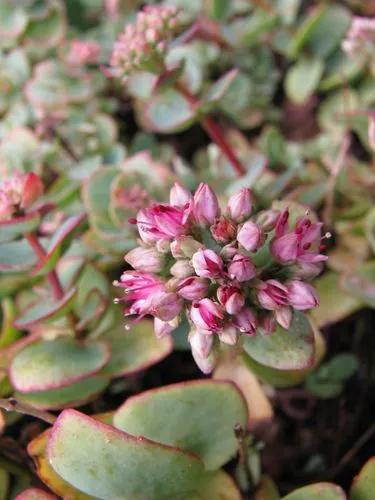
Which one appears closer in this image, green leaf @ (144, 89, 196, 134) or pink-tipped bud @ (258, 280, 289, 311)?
pink-tipped bud @ (258, 280, 289, 311)

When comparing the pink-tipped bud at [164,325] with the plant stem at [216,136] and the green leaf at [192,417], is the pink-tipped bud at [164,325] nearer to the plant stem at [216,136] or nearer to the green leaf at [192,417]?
the green leaf at [192,417]

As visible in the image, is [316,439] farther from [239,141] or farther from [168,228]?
[239,141]

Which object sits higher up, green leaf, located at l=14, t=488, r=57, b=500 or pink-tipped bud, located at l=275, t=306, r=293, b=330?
pink-tipped bud, located at l=275, t=306, r=293, b=330

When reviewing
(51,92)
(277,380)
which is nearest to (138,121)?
(51,92)

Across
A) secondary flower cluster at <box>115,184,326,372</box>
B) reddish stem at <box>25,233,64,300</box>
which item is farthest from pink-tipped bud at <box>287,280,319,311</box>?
reddish stem at <box>25,233,64,300</box>

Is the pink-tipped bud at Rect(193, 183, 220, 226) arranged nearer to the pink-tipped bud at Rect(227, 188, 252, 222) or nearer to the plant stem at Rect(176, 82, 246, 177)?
the pink-tipped bud at Rect(227, 188, 252, 222)

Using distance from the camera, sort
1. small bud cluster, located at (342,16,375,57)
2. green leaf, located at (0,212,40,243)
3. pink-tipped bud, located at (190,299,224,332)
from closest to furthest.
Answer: pink-tipped bud, located at (190,299,224,332) → green leaf, located at (0,212,40,243) → small bud cluster, located at (342,16,375,57)
